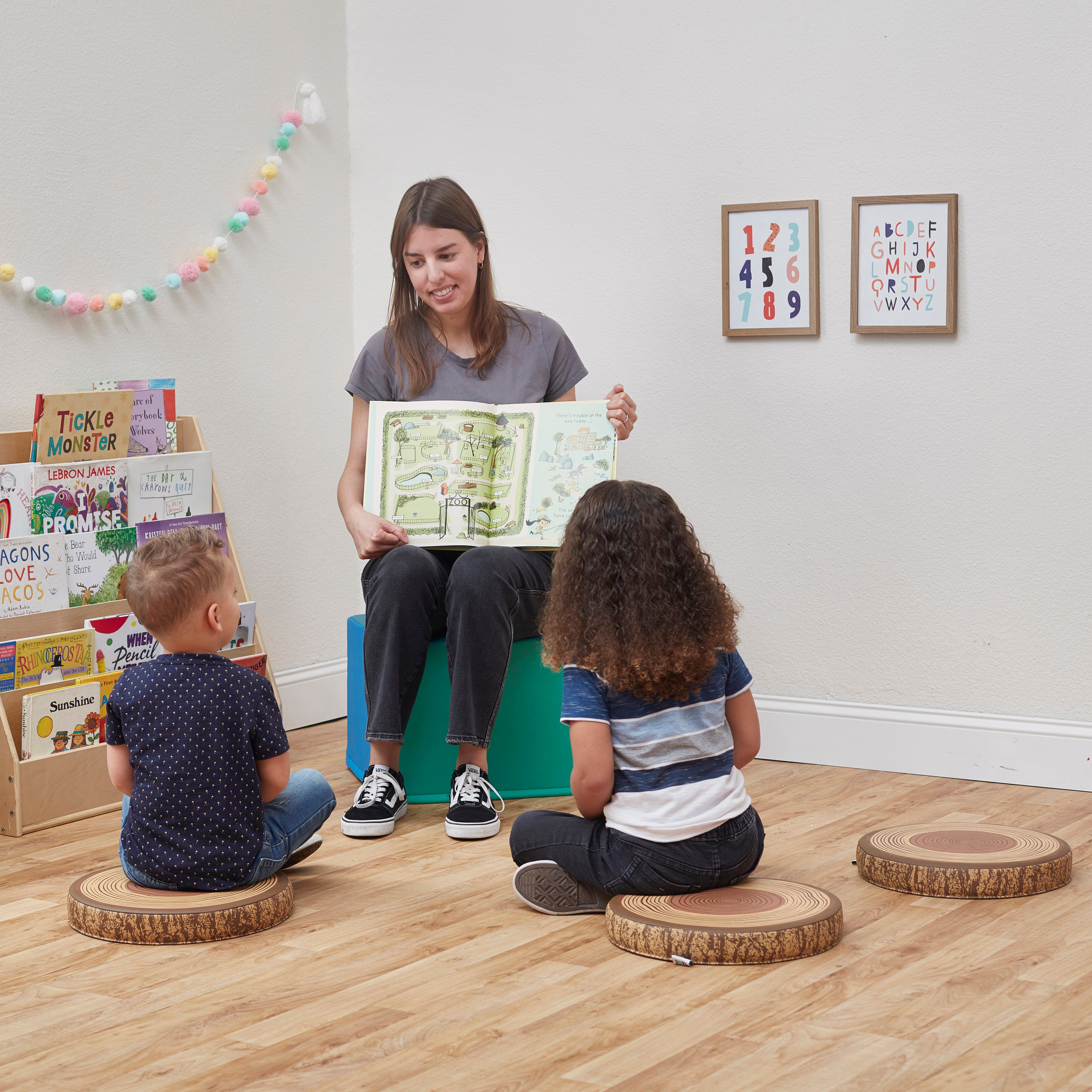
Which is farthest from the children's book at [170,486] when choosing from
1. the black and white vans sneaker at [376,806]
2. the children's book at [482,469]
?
the black and white vans sneaker at [376,806]

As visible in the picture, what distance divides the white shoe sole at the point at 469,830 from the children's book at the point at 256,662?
2.03ft

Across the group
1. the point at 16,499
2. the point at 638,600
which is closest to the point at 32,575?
the point at 16,499

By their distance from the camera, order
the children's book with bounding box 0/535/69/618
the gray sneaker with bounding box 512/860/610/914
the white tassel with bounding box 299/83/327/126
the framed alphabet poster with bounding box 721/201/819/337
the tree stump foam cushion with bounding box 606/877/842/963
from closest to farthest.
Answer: the tree stump foam cushion with bounding box 606/877/842/963, the gray sneaker with bounding box 512/860/610/914, the children's book with bounding box 0/535/69/618, the framed alphabet poster with bounding box 721/201/819/337, the white tassel with bounding box 299/83/327/126

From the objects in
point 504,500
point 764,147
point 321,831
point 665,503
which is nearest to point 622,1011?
point 665,503

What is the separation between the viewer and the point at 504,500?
255 cm

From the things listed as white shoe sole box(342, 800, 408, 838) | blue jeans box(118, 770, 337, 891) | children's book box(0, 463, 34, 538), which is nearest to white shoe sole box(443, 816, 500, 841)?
white shoe sole box(342, 800, 408, 838)

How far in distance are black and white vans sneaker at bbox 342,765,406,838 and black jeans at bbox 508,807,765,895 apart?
52 cm

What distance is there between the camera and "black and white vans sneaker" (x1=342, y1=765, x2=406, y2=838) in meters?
2.34

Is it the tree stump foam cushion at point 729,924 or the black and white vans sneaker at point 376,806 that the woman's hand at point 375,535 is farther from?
the tree stump foam cushion at point 729,924

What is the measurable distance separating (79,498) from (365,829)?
861 mm

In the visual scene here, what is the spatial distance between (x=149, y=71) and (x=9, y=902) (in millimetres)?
1805

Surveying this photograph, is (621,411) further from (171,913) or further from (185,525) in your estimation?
(171,913)

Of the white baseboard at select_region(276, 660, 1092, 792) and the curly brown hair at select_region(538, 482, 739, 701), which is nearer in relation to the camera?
the curly brown hair at select_region(538, 482, 739, 701)

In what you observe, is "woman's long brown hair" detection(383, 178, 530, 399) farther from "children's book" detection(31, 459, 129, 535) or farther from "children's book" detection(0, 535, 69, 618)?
"children's book" detection(0, 535, 69, 618)
